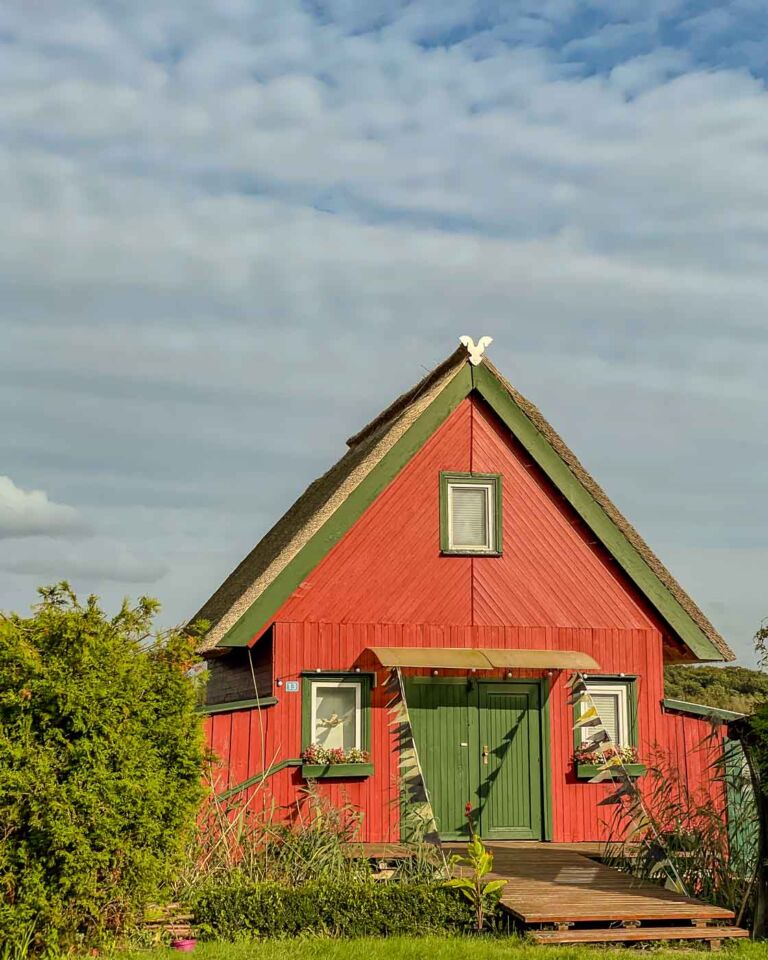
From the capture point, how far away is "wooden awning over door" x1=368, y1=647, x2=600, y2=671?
1664 cm

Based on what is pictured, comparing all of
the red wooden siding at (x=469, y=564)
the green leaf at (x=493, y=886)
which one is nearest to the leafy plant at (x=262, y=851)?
the green leaf at (x=493, y=886)

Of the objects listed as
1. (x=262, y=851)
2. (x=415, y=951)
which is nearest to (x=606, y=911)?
(x=415, y=951)

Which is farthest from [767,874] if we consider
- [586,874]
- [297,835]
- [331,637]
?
[331,637]

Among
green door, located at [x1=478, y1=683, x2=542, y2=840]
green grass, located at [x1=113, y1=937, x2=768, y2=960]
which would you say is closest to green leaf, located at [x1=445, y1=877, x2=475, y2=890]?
green grass, located at [x1=113, y1=937, x2=768, y2=960]

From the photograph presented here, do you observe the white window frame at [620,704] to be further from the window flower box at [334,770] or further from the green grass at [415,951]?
the green grass at [415,951]

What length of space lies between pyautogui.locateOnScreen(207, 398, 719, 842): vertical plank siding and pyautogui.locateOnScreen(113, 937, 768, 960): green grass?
4.60m

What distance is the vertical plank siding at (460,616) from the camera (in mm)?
16703

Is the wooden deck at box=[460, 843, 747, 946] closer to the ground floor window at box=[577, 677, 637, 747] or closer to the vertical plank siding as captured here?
the vertical plank siding

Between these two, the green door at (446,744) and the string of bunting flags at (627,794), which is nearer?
the string of bunting flags at (627,794)

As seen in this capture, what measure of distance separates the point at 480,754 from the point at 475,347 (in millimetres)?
6026

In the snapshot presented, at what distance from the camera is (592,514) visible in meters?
18.2

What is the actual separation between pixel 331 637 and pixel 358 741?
59.1 inches

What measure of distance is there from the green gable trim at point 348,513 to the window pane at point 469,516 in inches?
40.9

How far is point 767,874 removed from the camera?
42.3 feet
